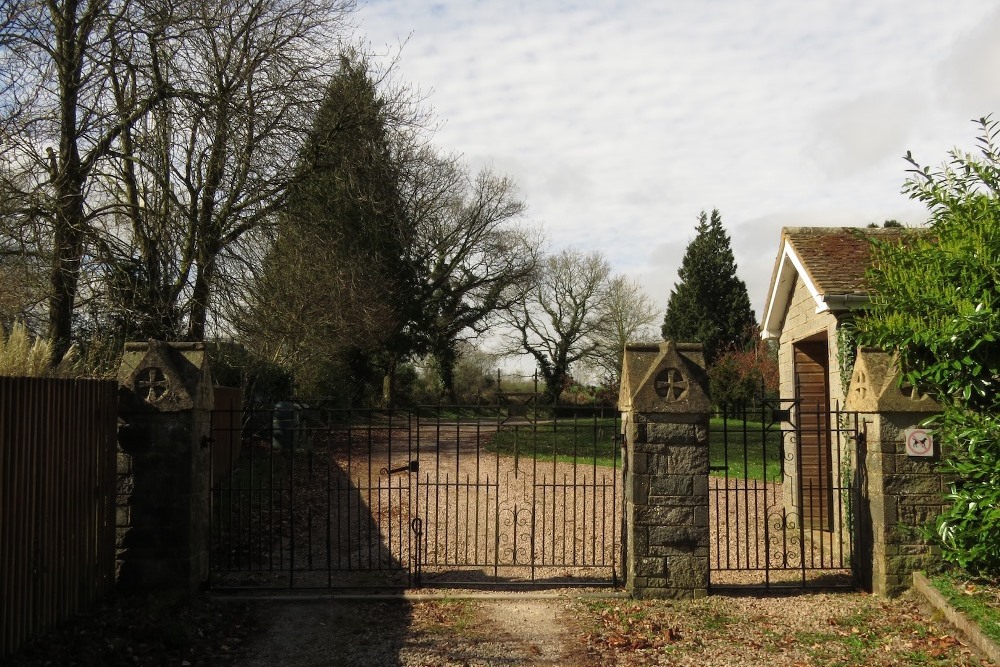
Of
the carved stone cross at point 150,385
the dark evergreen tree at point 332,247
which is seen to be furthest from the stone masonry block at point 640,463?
the dark evergreen tree at point 332,247

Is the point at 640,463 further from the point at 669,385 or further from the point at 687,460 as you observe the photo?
the point at 669,385

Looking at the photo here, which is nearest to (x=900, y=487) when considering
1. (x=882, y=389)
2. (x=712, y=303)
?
(x=882, y=389)

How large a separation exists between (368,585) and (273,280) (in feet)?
28.2

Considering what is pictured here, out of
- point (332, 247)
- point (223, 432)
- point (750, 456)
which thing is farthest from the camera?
point (750, 456)

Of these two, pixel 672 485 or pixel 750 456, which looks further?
pixel 750 456

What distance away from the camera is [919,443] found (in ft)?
23.5

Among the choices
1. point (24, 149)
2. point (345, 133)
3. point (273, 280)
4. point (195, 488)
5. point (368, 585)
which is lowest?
point (368, 585)

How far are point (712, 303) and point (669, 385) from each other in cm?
3485

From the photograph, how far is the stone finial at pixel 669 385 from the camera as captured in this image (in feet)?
23.7

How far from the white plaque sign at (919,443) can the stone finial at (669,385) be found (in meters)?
1.87

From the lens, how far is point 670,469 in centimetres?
724

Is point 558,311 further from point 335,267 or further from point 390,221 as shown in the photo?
point 335,267

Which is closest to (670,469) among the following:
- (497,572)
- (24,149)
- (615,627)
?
(615,627)

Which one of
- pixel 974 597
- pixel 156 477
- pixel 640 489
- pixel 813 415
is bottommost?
pixel 974 597
